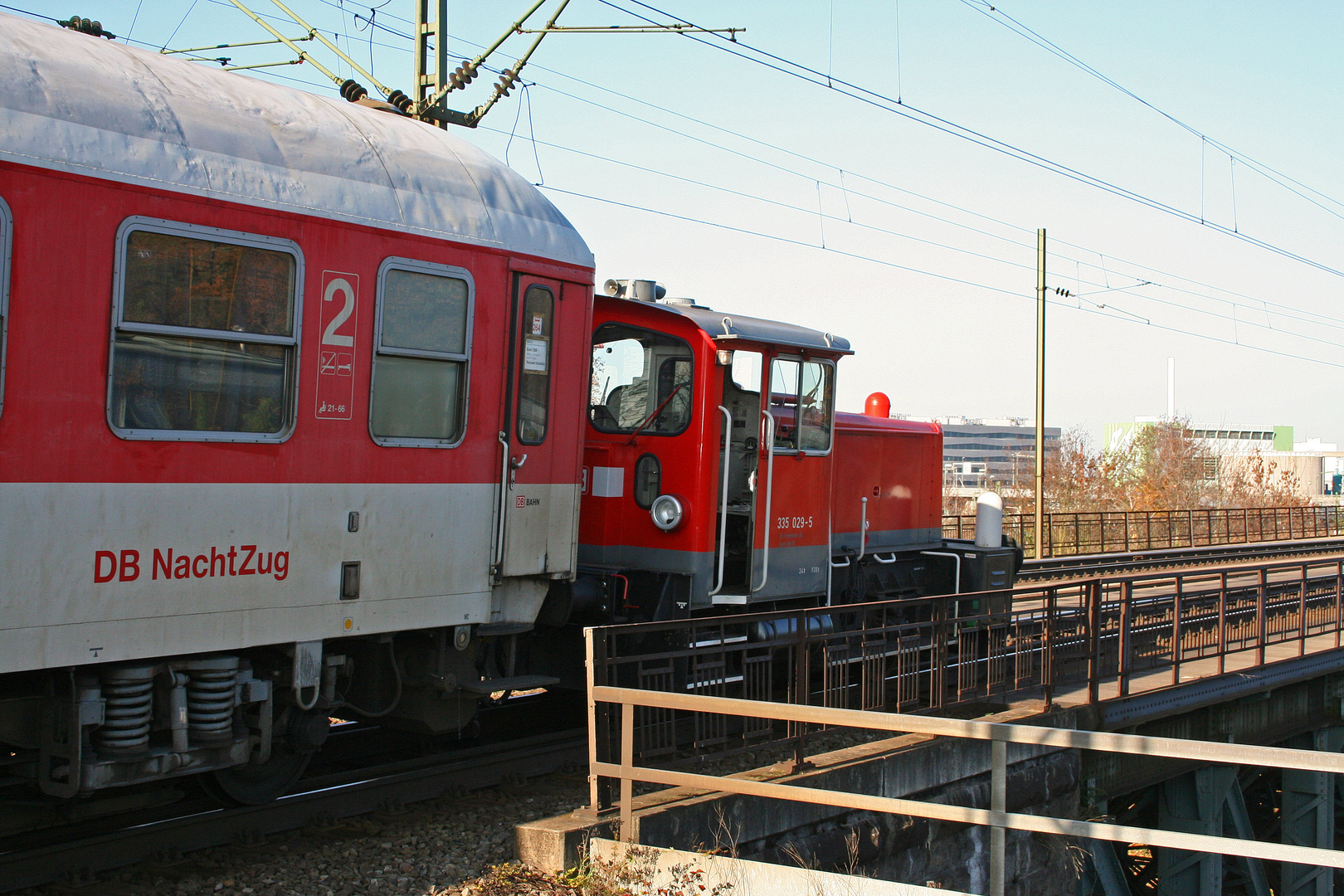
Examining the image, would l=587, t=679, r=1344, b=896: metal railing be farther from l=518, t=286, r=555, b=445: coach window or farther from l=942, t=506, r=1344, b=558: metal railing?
l=942, t=506, r=1344, b=558: metal railing

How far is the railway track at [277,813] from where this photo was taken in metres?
5.57

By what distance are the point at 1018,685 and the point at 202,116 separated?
7941mm

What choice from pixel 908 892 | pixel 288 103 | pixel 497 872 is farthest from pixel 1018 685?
pixel 288 103

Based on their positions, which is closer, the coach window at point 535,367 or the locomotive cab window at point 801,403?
the coach window at point 535,367

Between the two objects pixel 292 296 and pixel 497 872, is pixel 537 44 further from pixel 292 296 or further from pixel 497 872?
pixel 497 872

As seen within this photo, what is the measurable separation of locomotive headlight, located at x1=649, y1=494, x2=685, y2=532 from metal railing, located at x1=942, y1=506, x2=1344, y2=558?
18142 millimetres

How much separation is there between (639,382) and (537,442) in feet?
7.52

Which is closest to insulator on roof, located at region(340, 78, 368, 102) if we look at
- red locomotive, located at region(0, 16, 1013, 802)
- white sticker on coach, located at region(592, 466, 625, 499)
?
red locomotive, located at region(0, 16, 1013, 802)

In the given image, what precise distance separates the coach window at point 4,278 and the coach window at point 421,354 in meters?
1.96

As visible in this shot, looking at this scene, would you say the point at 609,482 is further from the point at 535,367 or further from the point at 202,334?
the point at 202,334

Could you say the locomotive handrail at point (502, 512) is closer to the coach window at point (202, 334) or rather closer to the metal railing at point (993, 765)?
the metal railing at point (993, 765)

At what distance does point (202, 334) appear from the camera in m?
5.68

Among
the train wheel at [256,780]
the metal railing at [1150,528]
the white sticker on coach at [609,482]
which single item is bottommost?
the train wheel at [256,780]

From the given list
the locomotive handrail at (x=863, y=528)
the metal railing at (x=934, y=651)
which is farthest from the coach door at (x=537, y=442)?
the locomotive handrail at (x=863, y=528)
